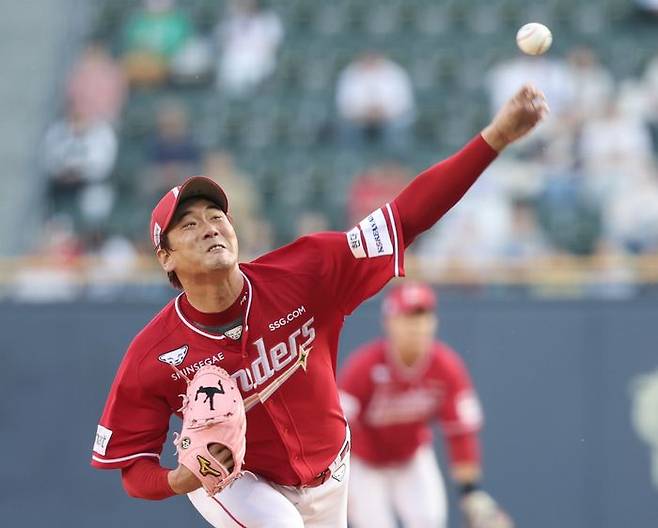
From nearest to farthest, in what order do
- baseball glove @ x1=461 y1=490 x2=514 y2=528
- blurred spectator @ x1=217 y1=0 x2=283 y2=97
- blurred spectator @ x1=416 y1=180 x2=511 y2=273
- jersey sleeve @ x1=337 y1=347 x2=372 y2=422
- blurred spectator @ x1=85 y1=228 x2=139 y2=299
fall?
baseball glove @ x1=461 y1=490 x2=514 y2=528
jersey sleeve @ x1=337 y1=347 x2=372 y2=422
blurred spectator @ x1=416 y1=180 x2=511 y2=273
blurred spectator @ x1=85 y1=228 x2=139 y2=299
blurred spectator @ x1=217 y1=0 x2=283 y2=97

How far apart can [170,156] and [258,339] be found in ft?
Answer: 22.6

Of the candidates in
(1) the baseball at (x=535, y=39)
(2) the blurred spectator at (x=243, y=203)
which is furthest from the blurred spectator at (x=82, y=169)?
(1) the baseball at (x=535, y=39)

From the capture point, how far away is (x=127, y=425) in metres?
5.10

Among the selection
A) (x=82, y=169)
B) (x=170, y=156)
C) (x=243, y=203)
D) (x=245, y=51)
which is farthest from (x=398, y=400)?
(x=245, y=51)

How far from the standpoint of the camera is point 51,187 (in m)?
12.3

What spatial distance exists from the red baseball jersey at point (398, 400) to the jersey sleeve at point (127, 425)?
3291 millimetres

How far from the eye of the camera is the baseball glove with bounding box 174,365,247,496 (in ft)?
15.6

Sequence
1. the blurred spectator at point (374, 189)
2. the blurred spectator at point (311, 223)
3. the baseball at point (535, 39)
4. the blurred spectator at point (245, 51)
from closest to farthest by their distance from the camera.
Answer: the baseball at point (535, 39) < the blurred spectator at point (311, 223) < the blurred spectator at point (374, 189) < the blurred spectator at point (245, 51)

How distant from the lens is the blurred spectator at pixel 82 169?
1206cm

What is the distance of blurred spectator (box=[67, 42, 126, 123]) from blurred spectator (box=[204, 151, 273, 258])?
1335 millimetres

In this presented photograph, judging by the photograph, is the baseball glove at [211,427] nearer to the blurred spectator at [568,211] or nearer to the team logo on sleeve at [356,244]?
the team logo on sleeve at [356,244]

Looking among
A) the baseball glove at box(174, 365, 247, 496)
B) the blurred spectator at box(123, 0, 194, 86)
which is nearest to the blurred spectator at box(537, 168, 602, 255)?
the blurred spectator at box(123, 0, 194, 86)

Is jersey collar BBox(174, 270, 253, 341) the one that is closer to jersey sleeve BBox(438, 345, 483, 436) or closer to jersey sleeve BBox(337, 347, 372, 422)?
jersey sleeve BBox(337, 347, 372, 422)

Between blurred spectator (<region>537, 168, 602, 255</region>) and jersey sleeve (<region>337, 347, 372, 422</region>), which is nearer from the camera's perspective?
jersey sleeve (<region>337, 347, 372, 422</region>)
